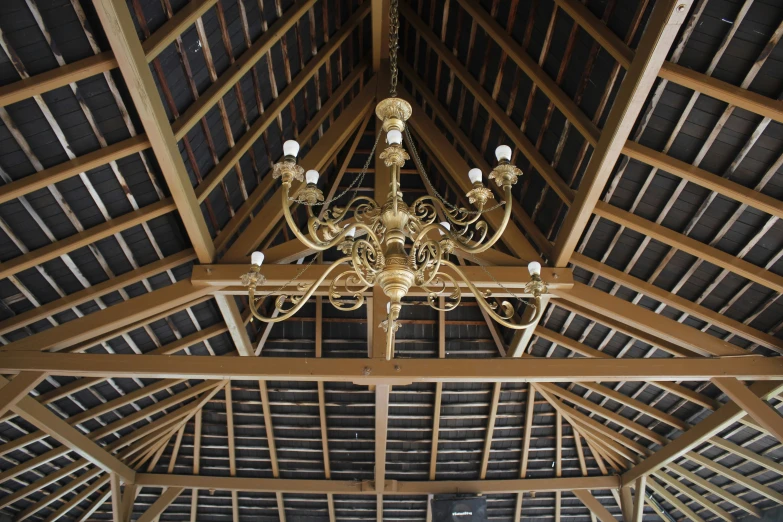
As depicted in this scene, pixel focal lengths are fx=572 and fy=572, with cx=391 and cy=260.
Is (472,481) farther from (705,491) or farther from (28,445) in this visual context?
(28,445)

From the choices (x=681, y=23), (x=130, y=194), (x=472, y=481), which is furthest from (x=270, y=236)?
(x=472, y=481)

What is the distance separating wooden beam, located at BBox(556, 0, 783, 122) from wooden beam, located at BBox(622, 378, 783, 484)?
124 inches

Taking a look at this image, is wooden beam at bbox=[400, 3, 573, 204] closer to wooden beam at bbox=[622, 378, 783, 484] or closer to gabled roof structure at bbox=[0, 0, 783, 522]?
gabled roof structure at bbox=[0, 0, 783, 522]


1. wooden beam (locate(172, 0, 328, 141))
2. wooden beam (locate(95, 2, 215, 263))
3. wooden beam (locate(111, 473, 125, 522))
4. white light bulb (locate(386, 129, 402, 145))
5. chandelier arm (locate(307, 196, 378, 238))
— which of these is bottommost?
wooden beam (locate(111, 473, 125, 522))

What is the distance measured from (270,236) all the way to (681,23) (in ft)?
15.9

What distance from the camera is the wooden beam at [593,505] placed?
30.1ft

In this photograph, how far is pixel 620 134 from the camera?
4.59 m

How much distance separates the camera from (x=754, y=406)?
552 centimetres

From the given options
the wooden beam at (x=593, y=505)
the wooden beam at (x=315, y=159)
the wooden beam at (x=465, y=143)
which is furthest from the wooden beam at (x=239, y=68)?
the wooden beam at (x=593, y=505)

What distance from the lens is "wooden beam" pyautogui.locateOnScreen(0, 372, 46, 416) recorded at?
5457 millimetres

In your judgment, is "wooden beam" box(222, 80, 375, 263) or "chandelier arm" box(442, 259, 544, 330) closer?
"chandelier arm" box(442, 259, 544, 330)

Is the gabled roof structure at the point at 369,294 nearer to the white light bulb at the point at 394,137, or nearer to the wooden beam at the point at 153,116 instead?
the wooden beam at the point at 153,116

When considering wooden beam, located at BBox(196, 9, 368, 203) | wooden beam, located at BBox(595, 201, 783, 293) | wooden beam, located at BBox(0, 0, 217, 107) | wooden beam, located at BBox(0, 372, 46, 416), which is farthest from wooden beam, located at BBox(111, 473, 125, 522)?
wooden beam, located at BBox(595, 201, 783, 293)

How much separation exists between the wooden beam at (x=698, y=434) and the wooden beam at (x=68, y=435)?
767 cm
